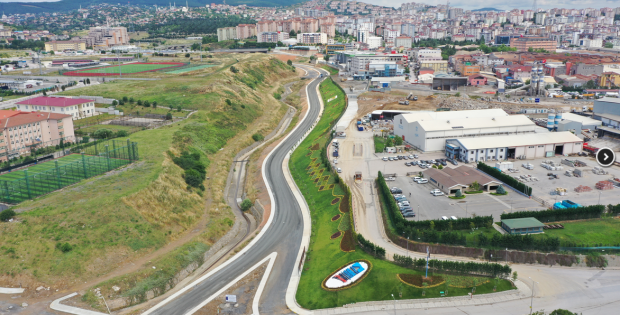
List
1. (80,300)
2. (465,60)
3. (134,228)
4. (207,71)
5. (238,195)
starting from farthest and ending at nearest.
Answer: (465,60), (207,71), (238,195), (134,228), (80,300)

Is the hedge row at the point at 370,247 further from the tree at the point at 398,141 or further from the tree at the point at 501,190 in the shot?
the tree at the point at 398,141

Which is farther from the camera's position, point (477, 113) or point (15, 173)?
point (477, 113)

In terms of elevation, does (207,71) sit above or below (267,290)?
above

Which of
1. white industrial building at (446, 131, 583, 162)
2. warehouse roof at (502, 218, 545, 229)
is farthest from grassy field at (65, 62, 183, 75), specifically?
warehouse roof at (502, 218, 545, 229)

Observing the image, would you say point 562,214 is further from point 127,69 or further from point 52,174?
point 127,69

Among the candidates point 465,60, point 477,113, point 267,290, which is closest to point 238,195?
point 267,290

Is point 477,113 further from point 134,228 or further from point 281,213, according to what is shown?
point 134,228
